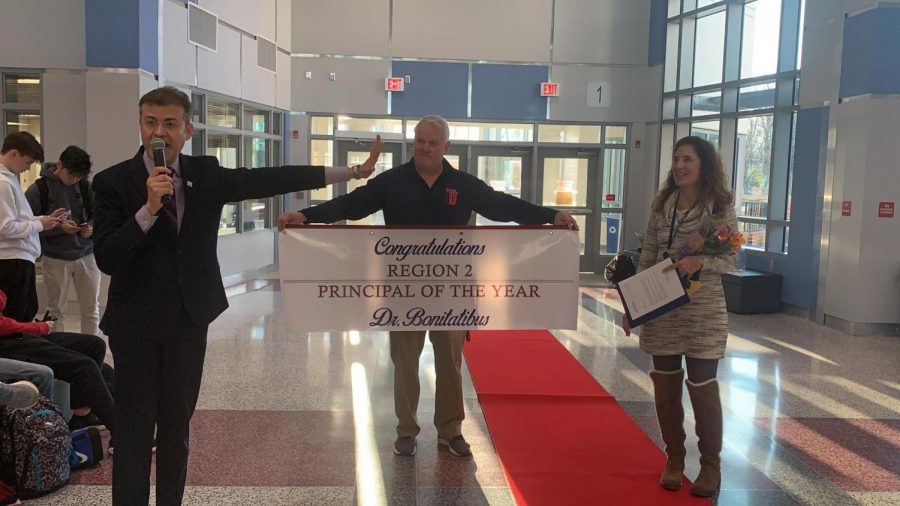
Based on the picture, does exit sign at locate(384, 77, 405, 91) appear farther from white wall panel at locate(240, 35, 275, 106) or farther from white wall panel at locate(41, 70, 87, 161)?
white wall panel at locate(41, 70, 87, 161)

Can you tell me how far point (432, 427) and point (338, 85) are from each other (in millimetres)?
9817

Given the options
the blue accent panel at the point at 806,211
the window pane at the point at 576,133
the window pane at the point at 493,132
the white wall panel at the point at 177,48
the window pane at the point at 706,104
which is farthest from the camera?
the window pane at the point at 576,133

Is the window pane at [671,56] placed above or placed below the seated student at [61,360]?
above

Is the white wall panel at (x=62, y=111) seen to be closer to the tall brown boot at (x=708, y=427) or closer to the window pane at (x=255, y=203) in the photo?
the window pane at (x=255, y=203)

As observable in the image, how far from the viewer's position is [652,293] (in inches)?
142

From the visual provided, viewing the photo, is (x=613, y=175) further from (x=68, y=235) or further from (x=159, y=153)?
(x=159, y=153)

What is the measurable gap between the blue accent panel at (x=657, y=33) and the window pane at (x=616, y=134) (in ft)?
4.18

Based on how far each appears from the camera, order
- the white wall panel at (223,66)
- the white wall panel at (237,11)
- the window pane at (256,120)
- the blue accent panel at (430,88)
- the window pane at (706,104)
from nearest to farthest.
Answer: the white wall panel at (223,66)
the white wall panel at (237,11)
the window pane at (256,120)
the window pane at (706,104)
the blue accent panel at (430,88)

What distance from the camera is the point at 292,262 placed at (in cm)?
376

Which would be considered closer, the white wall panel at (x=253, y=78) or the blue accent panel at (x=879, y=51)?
the blue accent panel at (x=879, y=51)

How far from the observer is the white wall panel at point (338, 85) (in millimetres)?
13383

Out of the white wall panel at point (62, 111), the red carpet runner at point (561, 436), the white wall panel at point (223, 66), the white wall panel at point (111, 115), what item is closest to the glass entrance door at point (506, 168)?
the white wall panel at point (223, 66)

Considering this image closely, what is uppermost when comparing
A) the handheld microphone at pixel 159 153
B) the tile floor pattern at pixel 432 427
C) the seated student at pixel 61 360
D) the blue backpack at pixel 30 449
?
the handheld microphone at pixel 159 153

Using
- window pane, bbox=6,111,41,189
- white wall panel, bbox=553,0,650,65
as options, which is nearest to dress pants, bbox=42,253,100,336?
window pane, bbox=6,111,41,189
